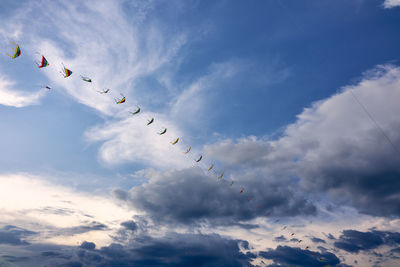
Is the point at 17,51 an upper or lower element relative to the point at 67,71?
lower

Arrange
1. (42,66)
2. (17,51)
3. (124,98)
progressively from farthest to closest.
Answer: (124,98) < (42,66) < (17,51)

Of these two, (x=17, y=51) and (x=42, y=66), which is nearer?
(x=17, y=51)

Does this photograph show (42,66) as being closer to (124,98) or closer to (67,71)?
(67,71)

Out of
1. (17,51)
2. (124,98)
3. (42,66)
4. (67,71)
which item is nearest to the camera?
(17,51)

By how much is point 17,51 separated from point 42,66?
2901mm

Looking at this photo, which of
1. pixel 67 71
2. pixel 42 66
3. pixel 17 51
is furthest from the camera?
pixel 67 71

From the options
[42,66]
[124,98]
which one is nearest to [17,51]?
[42,66]

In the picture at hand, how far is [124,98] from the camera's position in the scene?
37.8 metres

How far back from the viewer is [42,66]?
2928 cm

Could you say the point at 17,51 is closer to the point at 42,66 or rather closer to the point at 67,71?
the point at 42,66

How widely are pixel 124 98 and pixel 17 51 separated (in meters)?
14.6

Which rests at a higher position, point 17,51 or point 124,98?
point 124,98

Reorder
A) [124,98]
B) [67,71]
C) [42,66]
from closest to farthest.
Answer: [42,66], [67,71], [124,98]

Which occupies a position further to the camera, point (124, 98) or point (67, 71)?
point (124, 98)
